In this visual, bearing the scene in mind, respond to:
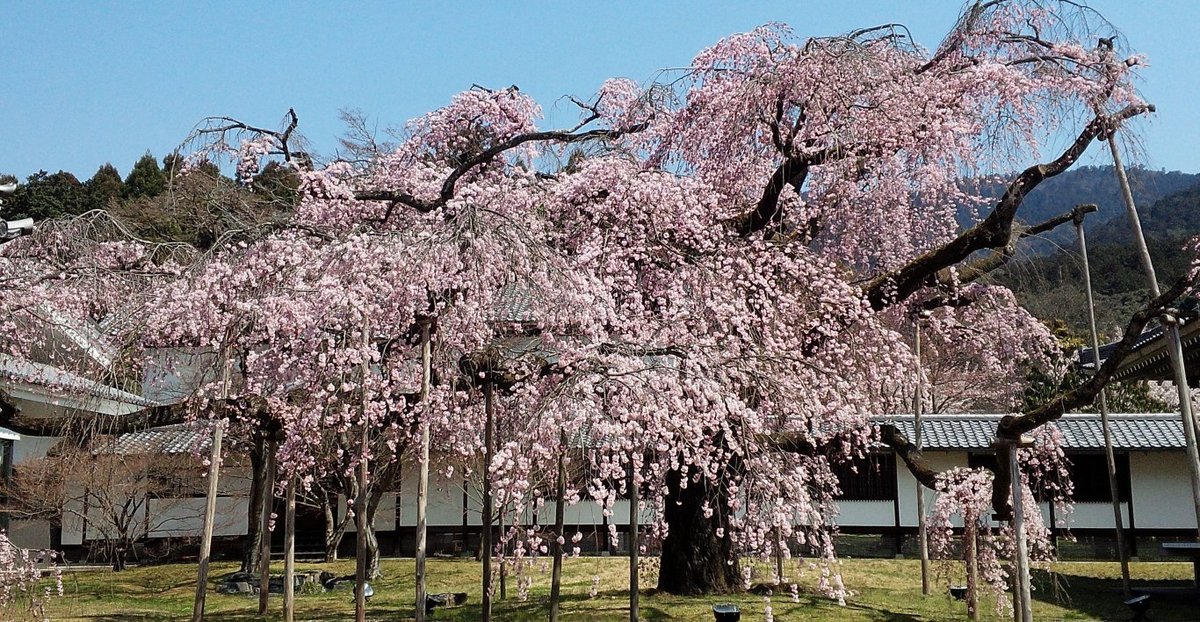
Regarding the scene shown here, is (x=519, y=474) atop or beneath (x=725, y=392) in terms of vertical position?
beneath

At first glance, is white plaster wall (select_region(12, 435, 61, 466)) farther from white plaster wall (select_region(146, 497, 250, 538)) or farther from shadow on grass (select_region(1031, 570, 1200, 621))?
shadow on grass (select_region(1031, 570, 1200, 621))

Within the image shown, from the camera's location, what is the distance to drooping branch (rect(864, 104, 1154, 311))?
9.93 metres

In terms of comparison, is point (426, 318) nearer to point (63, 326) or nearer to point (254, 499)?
point (63, 326)

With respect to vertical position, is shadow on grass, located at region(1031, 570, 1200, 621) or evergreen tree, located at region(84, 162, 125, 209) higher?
evergreen tree, located at region(84, 162, 125, 209)

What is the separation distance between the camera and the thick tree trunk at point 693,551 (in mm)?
11719

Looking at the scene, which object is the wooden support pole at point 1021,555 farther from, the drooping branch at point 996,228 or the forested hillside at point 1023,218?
the forested hillside at point 1023,218

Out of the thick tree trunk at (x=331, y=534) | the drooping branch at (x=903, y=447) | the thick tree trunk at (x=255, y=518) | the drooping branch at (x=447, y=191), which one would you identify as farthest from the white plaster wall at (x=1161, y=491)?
the thick tree trunk at (x=255, y=518)

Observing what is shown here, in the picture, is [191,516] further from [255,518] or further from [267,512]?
[267,512]

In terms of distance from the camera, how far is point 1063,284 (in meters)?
31.3

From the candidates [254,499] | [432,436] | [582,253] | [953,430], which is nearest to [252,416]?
[432,436]

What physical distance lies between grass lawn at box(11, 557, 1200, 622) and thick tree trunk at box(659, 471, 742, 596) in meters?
0.25

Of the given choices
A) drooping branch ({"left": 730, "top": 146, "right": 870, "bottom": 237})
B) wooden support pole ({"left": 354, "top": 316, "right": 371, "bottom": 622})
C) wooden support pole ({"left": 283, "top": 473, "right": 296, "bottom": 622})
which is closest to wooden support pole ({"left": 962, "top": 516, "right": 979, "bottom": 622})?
drooping branch ({"left": 730, "top": 146, "right": 870, "bottom": 237})

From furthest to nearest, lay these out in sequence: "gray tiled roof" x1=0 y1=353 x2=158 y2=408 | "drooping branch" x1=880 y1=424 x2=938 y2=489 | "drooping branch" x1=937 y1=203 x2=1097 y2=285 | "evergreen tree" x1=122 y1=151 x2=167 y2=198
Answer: "evergreen tree" x1=122 y1=151 x2=167 y2=198 < "drooping branch" x1=937 y1=203 x2=1097 y2=285 < "drooping branch" x1=880 y1=424 x2=938 y2=489 < "gray tiled roof" x1=0 y1=353 x2=158 y2=408

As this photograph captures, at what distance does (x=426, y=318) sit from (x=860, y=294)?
16.5 ft
